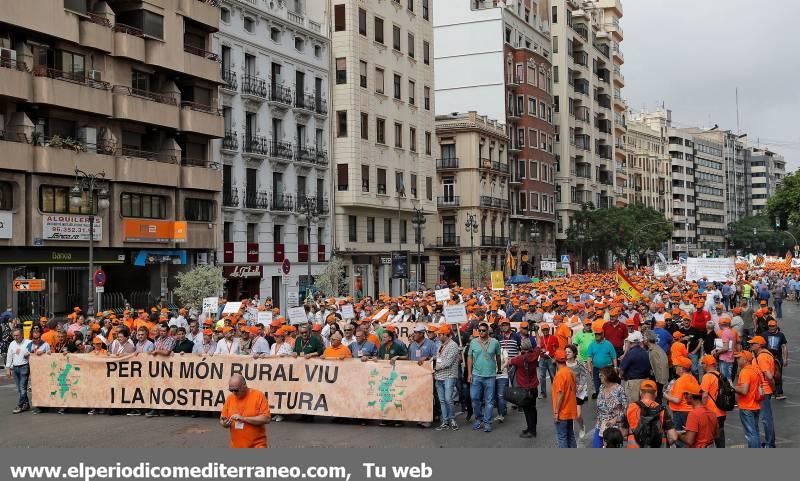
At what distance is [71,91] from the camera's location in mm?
36844

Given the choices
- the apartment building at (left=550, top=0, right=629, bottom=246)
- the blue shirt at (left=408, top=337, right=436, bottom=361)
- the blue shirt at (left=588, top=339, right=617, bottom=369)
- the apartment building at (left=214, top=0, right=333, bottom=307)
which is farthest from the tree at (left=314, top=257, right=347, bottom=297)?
the apartment building at (left=550, top=0, right=629, bottom=246)

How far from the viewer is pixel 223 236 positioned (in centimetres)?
4669

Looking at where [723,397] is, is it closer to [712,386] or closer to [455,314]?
[712,386]

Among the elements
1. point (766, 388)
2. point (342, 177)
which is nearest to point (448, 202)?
point (342, 177)

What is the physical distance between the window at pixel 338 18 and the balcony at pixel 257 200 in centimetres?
1191

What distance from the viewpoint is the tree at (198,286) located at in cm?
3878

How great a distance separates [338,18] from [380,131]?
23.9 ft

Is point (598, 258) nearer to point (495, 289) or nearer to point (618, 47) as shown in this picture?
point (618, 47)

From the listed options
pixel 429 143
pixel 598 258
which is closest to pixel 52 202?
pixel 429 143

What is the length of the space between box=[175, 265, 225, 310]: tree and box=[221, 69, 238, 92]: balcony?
11271 mm

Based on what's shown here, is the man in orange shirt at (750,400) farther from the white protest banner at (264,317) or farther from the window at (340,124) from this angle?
the window at (340,124)

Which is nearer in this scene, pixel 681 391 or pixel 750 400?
pixel 681 391

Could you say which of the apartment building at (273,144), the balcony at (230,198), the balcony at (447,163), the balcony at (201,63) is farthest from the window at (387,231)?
the balcony at (201,63)

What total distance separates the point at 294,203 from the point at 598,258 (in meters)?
53.3
